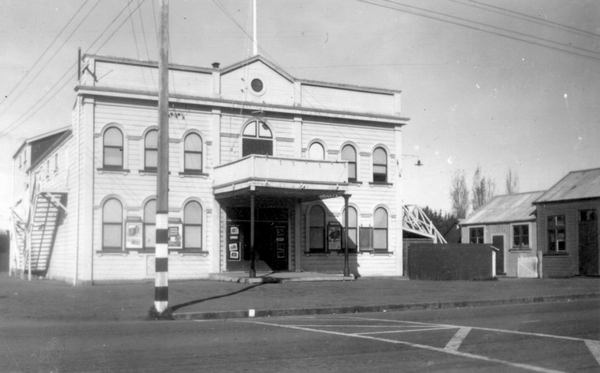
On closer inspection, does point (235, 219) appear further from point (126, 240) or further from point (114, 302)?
point (114, 302)

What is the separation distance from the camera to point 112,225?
2614cm

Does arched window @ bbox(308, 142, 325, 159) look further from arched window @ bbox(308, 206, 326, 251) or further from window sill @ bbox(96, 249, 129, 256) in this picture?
window sill @ bbox(96, 249, 129, 256)

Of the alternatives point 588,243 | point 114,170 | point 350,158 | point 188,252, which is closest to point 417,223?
point 588,243

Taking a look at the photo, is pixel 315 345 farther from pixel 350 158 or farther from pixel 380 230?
pixel 380 230

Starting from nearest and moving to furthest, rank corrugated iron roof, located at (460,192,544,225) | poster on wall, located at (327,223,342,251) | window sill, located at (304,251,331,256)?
window sill, located at (304,251,331,256) < poster on wall, located at (327,223,342,251) < corrugated iron roof, located at (460,192,544,225)

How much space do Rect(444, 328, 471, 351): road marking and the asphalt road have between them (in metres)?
0.02

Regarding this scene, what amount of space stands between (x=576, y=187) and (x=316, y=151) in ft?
46.3

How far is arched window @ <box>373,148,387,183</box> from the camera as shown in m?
31.2

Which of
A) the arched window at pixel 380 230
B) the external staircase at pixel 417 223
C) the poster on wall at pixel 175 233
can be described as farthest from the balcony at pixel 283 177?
the external staircase at pixel 417 223

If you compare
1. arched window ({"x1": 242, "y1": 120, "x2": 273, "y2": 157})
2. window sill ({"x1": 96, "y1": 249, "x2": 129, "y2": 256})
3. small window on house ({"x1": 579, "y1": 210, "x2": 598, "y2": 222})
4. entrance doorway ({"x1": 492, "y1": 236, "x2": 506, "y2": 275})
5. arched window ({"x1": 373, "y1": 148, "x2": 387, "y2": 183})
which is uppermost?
arched window ({"x1": 242, "y1": 120, "x2": 273, "y2": 157})

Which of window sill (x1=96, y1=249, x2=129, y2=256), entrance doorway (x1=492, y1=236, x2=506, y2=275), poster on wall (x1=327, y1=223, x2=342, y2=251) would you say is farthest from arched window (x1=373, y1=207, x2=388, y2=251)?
entrance doorway (x1=492, y1=236, x2=506, y2=275)

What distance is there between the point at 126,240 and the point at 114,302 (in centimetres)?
927

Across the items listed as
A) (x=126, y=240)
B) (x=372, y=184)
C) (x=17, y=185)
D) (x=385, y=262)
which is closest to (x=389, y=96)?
(x=372, y=184)

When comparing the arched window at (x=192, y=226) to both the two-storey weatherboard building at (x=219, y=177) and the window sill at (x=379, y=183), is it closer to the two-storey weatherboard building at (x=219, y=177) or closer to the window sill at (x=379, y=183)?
the two-storey weatherboard building at (x=219, y=177)
